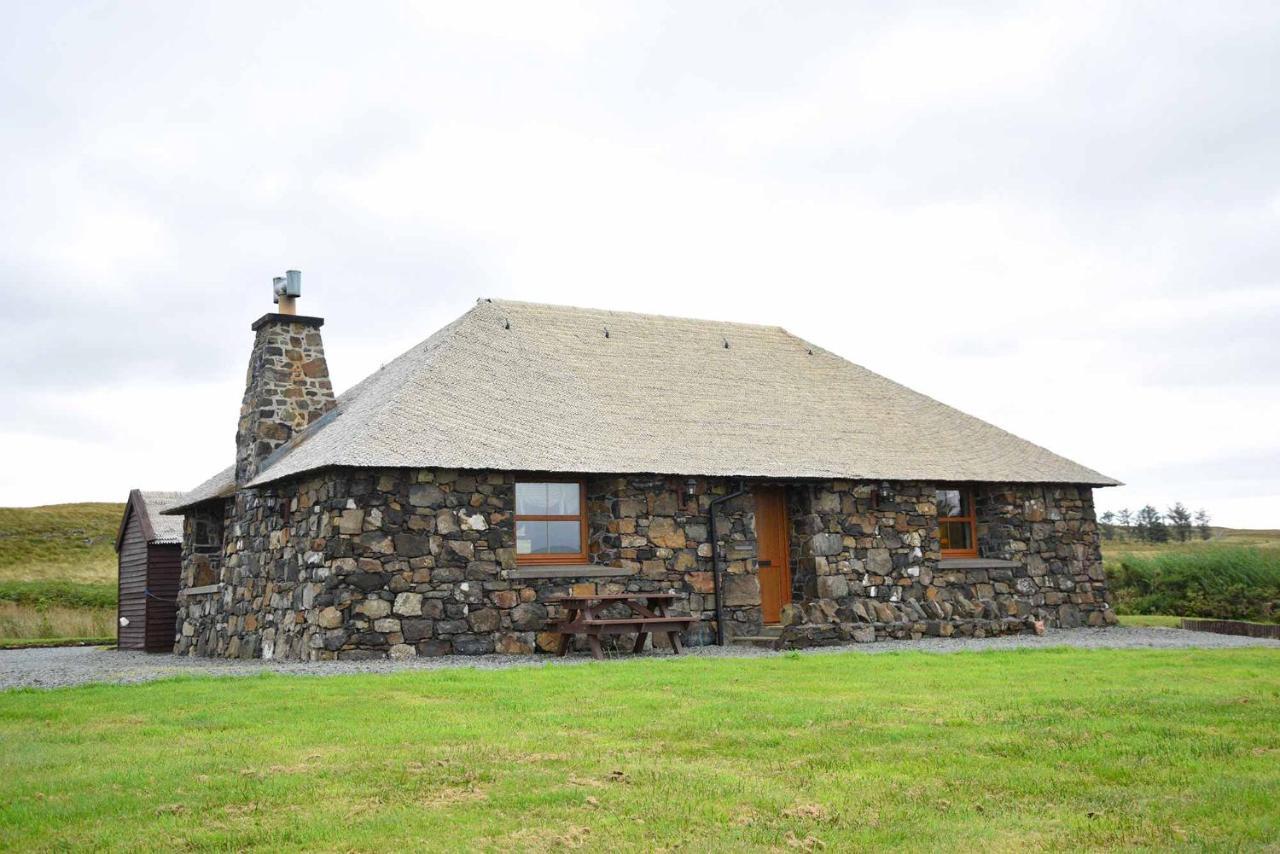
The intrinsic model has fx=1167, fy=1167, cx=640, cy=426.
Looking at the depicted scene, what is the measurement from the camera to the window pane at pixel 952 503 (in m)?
19.7

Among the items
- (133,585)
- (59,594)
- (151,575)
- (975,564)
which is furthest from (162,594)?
(59,594)

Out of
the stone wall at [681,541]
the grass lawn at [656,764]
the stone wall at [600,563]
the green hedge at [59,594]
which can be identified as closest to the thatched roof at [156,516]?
the stone wall at [600,563]

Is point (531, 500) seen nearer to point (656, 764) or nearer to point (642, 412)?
point (642, 412)

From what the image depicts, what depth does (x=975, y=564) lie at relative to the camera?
19.0 metres

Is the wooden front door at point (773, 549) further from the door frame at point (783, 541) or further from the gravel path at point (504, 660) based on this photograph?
the gravel path at point (504, 660)

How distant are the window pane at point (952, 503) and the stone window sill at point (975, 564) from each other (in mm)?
803

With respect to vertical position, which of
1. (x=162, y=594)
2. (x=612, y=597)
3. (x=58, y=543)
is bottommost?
(x=612, y=597)

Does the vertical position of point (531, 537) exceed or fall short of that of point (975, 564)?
it exceeds it

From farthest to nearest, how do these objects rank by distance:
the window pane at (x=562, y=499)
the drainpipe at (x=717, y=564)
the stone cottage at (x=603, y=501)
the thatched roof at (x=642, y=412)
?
1. the drainpipe at (x=717, y=564)
2. the window pane at (x=562, y=499)
3. the thatched roof at (x=642, y=412)
4. the stone cottage at (x=603, y=501)

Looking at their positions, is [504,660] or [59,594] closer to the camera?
[504,660]

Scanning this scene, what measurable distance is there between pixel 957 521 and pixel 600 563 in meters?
6.84

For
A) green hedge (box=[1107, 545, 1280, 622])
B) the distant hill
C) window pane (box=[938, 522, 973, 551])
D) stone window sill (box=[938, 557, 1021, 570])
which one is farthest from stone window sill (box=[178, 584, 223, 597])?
the distant hill

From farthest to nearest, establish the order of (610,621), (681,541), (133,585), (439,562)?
(133,585)
(681,541)
(439,562)
(610,621)

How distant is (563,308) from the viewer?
20.8m
